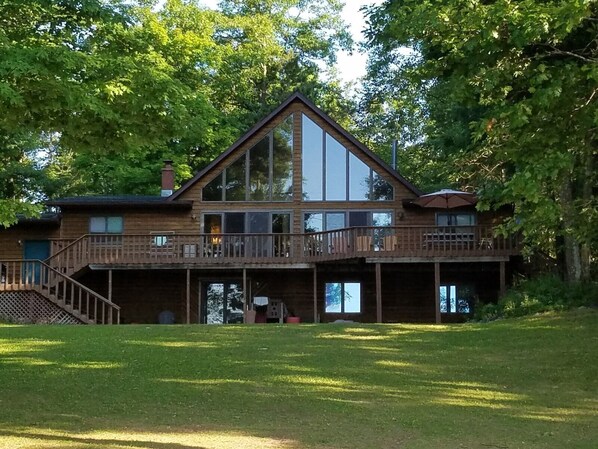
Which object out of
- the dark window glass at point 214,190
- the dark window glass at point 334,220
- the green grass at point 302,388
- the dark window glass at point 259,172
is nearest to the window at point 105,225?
the dark window glass at point 214,190

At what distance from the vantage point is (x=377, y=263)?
22953 mm

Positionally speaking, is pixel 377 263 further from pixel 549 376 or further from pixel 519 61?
pixel 519 61

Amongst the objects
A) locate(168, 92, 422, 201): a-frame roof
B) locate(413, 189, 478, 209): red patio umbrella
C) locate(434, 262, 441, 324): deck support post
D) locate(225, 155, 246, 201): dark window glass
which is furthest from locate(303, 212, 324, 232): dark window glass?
locate(434, 262, 441, 324): deck support post

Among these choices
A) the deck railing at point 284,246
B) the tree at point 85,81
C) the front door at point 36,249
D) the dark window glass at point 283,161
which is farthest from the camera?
the front door at point 36,249

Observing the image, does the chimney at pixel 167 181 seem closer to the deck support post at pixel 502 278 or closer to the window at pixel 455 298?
the window at pixel 455 298

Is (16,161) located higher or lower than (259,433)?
higher

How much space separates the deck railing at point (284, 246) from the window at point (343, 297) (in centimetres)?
224

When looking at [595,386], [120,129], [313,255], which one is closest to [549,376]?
[595,386]

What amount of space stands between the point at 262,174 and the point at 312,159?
179 centimetres

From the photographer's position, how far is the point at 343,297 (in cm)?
2605

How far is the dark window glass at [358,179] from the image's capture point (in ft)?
85.2

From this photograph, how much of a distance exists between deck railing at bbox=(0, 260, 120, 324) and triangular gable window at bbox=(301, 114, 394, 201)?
7963 mm

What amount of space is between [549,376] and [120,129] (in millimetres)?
7366

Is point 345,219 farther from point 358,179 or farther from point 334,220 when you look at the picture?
point 358,179
